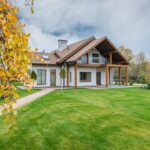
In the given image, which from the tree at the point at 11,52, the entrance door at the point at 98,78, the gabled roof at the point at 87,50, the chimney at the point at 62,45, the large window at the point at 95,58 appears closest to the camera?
the tree at the point at 11,52

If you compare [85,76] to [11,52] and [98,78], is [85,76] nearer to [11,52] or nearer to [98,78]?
[98,78]

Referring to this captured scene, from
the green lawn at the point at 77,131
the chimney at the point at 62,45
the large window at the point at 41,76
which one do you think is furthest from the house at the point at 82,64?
the green lawn at the point at 77,131

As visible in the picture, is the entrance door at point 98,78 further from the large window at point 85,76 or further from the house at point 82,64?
the large window at point 85,76

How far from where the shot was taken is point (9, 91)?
7.82 feet

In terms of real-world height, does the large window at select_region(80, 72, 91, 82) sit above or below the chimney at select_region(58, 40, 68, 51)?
below

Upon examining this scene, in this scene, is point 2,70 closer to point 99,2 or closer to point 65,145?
point 65,145

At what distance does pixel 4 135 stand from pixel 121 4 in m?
15.0

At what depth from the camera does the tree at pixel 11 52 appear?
7.40ft

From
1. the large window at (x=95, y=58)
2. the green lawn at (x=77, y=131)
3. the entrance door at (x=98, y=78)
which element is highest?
the large window at (x=95, y=58)

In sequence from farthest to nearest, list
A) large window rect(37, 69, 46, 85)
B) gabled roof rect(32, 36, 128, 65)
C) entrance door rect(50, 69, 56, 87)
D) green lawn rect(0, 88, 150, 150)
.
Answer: entrance door rect(50, 69, 56, 87)
large window rect(37, 69, 46, 85)
gabled roof rect(32, 36, 128, 65)
green lawn rect(0, 88, 150, 150)

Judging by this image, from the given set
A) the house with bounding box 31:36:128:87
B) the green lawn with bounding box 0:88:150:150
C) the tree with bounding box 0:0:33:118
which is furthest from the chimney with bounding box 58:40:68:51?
the tree with bounding box 0:0:33:118

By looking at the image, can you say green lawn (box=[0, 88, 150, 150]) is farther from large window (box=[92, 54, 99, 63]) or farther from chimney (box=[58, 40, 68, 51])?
chimney (box=[58, 40, 68, 51])

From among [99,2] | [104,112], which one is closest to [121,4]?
[99,2]

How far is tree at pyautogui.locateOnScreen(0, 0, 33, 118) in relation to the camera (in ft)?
7.40
